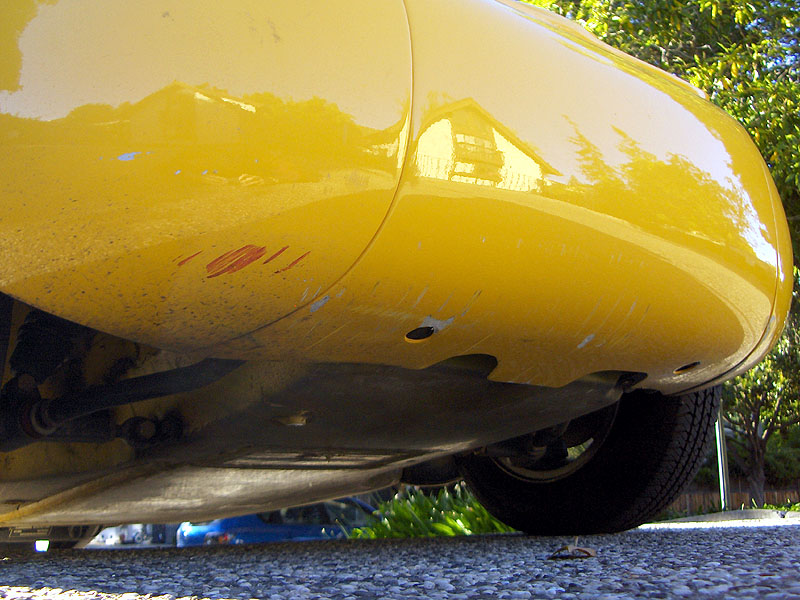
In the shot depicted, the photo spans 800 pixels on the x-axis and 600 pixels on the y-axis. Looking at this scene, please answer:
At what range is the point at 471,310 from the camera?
1.44 m

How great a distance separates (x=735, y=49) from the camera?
22.4 ft

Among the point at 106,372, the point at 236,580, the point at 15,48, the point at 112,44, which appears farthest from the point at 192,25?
the point at 236,580

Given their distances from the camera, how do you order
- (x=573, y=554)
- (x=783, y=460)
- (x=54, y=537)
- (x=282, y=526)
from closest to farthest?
(x=573, y=554)
(x=54, y=537)
(x=282, y=526)
(x=783, y=460)

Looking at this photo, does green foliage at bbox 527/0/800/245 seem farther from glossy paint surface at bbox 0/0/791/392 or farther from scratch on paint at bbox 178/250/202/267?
scratch on paint at bbox 178/250/202/267

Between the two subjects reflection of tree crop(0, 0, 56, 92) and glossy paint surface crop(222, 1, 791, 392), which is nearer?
reflection of tree crop(0, 0, 56, 92)

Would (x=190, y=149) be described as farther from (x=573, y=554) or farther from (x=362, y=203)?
(x=573, y=554)

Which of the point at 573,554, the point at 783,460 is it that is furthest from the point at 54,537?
the point at 783,460

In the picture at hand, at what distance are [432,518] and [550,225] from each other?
12.2 ft

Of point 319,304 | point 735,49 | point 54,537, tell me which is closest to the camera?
point 319,304

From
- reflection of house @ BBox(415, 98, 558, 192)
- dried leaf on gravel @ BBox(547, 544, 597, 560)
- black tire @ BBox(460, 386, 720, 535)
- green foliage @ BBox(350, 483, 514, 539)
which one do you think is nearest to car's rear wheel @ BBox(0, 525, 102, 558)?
green foliage @ BBox(350, 483, 514, 539)

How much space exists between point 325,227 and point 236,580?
86 cm

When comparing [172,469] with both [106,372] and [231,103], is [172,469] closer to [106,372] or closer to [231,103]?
[106,372]

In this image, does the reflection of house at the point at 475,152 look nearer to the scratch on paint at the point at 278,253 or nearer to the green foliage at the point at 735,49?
the scratch on paint at the point at 278,253

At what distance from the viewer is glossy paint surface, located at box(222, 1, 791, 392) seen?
133cm
